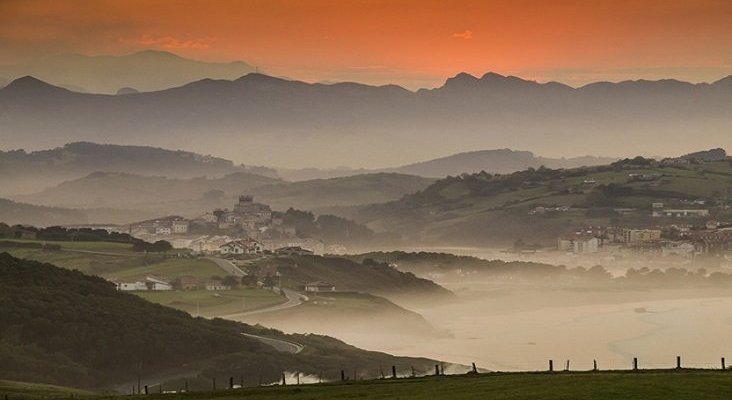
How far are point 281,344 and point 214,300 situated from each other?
109 ft

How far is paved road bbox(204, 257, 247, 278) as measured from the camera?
16850 centimetres

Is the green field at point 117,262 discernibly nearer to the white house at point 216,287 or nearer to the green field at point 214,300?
the white house at point 216,287

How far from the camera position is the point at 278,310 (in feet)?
475

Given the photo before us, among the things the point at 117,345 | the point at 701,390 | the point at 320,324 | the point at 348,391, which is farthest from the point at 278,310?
the point at 701,390

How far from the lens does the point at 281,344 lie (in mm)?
114562

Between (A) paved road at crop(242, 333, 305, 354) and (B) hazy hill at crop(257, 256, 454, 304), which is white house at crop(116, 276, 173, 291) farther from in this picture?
(A) paved road at crop(242, 333, 305, 354)

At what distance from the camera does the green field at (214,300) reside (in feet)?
460

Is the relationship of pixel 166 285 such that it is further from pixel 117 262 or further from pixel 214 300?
pixel 117 262

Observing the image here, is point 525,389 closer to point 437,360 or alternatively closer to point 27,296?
point 437,360

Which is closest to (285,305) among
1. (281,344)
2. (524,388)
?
(281,344)

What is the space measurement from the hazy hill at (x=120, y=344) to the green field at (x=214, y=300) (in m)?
16.9

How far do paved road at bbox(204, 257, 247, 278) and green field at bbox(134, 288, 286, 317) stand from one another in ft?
38.1

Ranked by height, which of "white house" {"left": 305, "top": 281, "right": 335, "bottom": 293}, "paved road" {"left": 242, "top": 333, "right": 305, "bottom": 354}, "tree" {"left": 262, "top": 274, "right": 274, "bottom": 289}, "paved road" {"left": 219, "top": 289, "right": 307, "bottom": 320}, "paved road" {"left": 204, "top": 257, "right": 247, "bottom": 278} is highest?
"paved road" {"left": 204, "top": 257, "right": 247, "bottom": 278}

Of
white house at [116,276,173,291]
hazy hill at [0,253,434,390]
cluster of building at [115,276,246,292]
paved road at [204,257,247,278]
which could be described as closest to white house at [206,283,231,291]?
cluster of building at [115,276,246,292]
